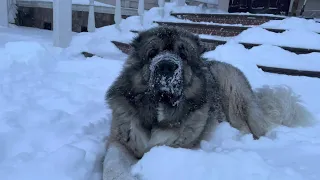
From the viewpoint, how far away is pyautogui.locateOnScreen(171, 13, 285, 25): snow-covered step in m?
6.43

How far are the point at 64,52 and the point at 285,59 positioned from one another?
12.8 feet

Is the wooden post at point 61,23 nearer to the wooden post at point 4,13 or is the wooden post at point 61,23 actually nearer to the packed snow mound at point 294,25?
the wooden post at point 4,13

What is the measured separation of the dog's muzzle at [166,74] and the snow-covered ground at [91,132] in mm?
416

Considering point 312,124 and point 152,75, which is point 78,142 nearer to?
point 152,75

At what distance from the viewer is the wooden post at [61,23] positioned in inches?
224

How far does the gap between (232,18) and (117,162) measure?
18.4ft

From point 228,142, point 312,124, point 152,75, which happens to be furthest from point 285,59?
point 152,75

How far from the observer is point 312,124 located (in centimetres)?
283

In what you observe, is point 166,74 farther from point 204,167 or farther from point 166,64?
point 204,167

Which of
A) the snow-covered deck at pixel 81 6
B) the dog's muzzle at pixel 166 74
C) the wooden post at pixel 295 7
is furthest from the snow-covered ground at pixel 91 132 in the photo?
the wooden post at pixel 295 7

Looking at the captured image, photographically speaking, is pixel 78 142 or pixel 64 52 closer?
pixel 78 142

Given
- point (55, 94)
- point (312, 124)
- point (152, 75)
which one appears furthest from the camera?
point (55, 94)

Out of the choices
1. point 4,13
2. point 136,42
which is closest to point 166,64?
point 136,42

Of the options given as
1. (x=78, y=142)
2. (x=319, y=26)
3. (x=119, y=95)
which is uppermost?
(x=319, y=26)
